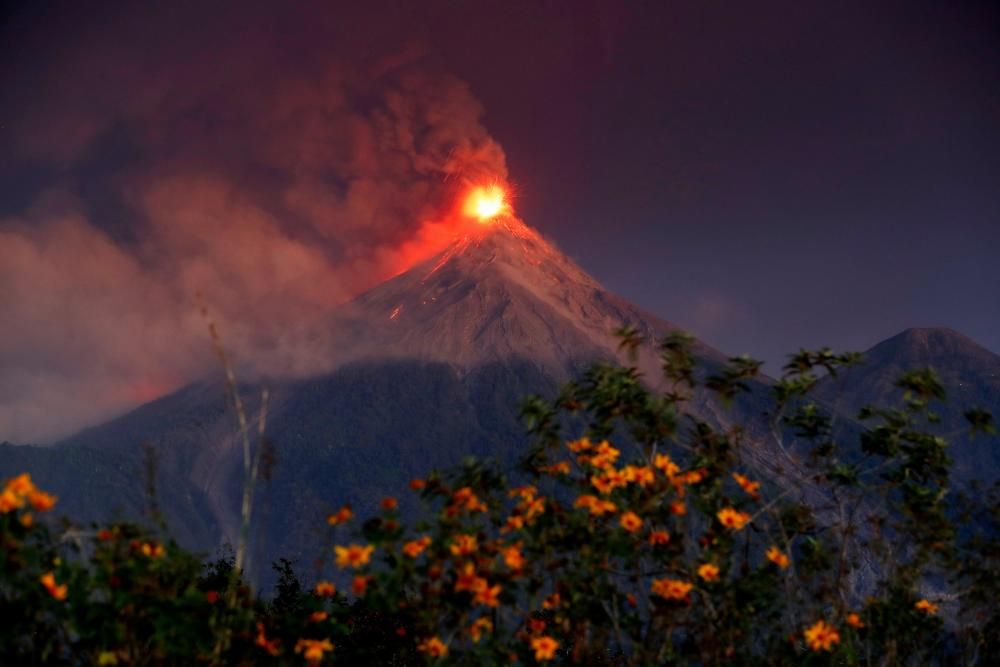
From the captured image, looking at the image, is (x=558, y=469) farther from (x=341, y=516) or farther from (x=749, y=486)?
(x=341, y=516)

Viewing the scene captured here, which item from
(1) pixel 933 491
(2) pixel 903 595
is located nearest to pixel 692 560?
(2) pixel 903 595

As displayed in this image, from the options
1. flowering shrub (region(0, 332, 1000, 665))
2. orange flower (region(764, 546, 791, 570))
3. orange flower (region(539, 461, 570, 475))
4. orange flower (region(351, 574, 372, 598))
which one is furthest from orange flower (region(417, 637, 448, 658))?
orange flower (region(764, 546, 791, 570))

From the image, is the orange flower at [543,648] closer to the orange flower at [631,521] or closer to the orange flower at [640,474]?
the orange flower at [631,521]

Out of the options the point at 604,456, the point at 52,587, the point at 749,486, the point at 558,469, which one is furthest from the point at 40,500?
the point at 749,486

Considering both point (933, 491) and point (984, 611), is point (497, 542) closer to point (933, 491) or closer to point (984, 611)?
point (933, 491)

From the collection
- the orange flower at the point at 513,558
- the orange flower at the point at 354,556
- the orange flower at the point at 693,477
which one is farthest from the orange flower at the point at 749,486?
the orange flower at the point at 354,556
